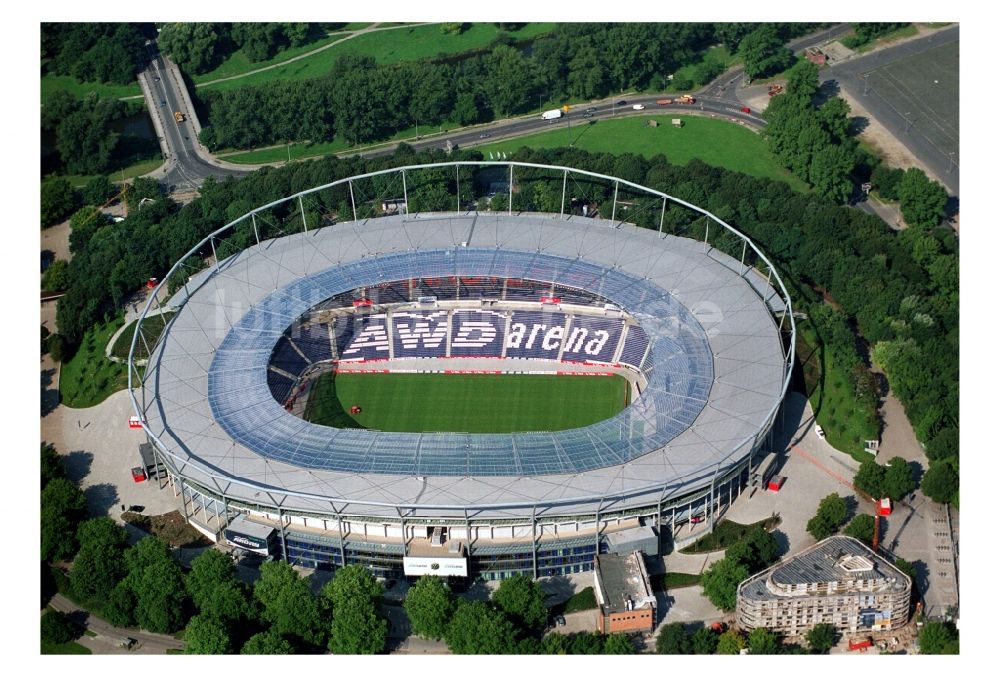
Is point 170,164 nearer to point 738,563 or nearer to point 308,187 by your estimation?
point 308,187

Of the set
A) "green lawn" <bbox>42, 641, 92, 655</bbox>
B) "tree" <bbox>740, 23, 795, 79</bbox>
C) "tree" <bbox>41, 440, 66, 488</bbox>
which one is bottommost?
"green lawn" <bbox>42, 641, 92, 655</bbox>

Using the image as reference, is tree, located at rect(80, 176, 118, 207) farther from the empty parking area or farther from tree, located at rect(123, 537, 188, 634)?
A: the empty parking area

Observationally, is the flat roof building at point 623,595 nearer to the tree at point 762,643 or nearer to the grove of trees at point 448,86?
the tree at point 762,643

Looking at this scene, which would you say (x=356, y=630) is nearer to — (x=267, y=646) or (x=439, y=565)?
(x=267, y=646)

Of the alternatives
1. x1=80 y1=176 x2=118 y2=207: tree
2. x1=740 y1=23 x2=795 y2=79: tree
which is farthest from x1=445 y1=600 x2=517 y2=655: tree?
x1=740 y1=23 x2=795 y2=79: tree

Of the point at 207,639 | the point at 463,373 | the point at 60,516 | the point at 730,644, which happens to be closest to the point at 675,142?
the point at 463,373

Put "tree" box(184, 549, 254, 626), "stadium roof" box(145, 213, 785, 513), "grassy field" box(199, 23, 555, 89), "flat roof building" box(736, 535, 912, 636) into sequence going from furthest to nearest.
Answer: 1. "grassy field" box(199, 23, 555, 89)
2. "stadium roof" box(145, 213, 785, 513)
3. "tree" box(184, 549, 254, 626)
4. "flat roof building" box(736, 535, 912, 636)

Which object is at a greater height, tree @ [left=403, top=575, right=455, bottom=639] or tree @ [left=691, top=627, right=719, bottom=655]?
tree @ [left=403, top=575, right=455, bottom=639]
